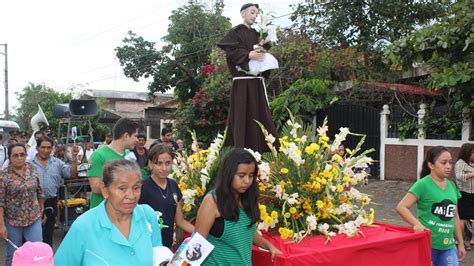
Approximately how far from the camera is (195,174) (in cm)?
420

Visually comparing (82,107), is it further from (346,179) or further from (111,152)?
(346,179)

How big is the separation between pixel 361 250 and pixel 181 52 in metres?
22.8

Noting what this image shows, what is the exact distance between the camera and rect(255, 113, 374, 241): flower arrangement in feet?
12.5

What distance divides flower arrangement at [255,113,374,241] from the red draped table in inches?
3.2

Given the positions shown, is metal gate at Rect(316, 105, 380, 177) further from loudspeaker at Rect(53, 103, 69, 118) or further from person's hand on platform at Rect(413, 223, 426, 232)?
person's hand on platform at Rect(413, 223, 426, 232)

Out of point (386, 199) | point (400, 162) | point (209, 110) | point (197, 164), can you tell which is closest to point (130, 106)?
point (209, 110)

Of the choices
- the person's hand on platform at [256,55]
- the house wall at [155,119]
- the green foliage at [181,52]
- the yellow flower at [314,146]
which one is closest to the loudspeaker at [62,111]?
the person's hand on platform at [256,55]

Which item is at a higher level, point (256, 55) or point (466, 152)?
point (256, 55)

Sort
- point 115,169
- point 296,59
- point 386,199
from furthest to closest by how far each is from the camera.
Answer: point 296,59 → point 386,199 → point 115,169

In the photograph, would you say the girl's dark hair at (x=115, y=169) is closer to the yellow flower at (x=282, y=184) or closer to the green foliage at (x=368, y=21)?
the yellow flower at (x=282, y=184)

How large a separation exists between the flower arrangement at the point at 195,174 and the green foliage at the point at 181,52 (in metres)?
20.5

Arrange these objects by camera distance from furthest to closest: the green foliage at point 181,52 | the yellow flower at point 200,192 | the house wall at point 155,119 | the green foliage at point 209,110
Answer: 1. the house wall at point 155,119
2. the green foliage at point 181,52
3. the green foliage at point 209,110
4. the yellow flower at point 200,192

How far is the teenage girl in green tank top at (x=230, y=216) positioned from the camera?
3158 mm

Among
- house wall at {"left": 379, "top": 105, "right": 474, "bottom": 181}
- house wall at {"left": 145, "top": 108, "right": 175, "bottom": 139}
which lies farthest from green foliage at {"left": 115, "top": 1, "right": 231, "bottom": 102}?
house wall at {"left": 379, "top": 105, "right": 474, "bottom": 181}
